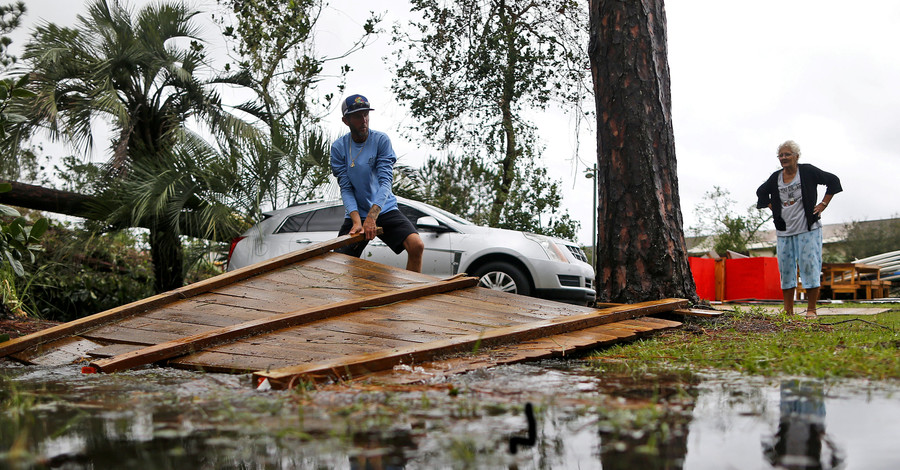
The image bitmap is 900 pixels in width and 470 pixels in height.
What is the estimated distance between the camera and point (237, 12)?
14.3 m

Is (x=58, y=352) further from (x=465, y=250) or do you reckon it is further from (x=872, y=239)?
(x=872, y=239)

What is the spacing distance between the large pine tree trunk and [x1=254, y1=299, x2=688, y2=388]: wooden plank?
717mm

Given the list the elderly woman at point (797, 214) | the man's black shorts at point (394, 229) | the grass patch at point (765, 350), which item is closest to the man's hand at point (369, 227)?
the man's black shorts at point (394, 229)

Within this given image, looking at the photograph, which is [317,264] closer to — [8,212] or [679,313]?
[8,212]

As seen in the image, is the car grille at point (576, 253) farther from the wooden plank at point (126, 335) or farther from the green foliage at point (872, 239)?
the green foliage at point (872, 239)

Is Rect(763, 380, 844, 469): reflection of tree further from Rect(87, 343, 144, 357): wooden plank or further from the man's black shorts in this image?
the man's black shorts

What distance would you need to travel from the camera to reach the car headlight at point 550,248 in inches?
360

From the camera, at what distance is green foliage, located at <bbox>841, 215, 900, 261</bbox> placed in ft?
111

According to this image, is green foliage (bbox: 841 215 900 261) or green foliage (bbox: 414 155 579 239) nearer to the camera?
green foliage (bbox: 414 155 579 239)

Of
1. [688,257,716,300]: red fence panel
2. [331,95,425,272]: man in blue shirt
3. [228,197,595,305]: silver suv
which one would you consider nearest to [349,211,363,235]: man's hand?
[331,95,425,272]: man in blue shirt

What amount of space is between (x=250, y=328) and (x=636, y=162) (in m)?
3.56

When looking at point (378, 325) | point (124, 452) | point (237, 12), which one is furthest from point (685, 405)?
point (237, 12)

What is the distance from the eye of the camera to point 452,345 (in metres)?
3.67

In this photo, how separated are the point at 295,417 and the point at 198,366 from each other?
1529 millimetres
